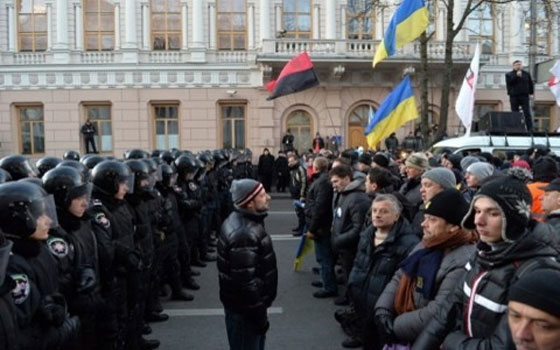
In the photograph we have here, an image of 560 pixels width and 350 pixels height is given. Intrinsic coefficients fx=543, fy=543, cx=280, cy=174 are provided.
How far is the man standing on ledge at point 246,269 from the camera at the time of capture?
412cm

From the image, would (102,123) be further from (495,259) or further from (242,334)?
(495,259)

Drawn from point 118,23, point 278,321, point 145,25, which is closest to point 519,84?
point 278,321

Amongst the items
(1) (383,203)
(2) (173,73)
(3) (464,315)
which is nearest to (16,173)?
(1) (383,203)

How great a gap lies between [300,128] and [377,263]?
2172 centimetres

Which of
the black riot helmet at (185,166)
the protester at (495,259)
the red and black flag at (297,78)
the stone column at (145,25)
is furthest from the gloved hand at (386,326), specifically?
the stone column at (145,25)

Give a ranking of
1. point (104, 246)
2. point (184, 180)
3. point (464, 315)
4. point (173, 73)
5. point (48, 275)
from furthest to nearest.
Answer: point (173, 73) → point (184, 180) → point (104, 246) → point (48, 275) → point (464, 315)

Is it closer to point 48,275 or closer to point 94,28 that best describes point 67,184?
point 48,275

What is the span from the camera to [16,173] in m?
5.44

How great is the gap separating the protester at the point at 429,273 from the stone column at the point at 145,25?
23.9 m

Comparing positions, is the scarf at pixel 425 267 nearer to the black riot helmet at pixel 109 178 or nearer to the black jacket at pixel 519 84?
the black riot helmet at pixel 109 178

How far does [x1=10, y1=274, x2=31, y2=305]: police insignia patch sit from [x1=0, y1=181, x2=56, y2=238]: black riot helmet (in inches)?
12.0

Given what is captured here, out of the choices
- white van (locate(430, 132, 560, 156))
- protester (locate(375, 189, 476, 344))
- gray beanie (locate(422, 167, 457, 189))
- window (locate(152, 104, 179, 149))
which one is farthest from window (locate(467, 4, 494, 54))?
protester (locate(375, 189, 476, 344))

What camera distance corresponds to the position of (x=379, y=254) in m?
4.20

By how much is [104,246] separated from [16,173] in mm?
1657
